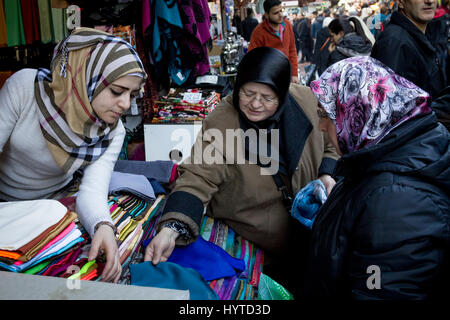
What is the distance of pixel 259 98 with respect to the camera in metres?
1.86

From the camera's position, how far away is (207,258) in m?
1.47

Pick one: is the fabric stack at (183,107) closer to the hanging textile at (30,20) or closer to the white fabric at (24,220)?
the hanging textile at (30,20)

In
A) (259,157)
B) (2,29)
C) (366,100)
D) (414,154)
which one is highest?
(2,29)

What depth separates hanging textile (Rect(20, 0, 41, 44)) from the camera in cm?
274

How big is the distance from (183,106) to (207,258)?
2337 millimetres

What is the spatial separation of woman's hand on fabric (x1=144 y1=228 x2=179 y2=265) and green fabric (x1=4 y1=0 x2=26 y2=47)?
2143 millimetres

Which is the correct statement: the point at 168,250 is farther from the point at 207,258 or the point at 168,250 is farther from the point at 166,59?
the point at 166,59

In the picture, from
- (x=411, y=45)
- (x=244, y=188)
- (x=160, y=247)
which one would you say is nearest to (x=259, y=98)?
(x=244, y=188)

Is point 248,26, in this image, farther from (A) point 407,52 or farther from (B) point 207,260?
(B) point 207,260

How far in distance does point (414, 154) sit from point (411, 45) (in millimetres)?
1707

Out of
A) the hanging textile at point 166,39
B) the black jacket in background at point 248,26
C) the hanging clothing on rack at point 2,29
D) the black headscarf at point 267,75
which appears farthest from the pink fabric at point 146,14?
the black jacket in background at point 248,26

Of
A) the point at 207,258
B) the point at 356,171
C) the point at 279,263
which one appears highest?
the point at 356,171

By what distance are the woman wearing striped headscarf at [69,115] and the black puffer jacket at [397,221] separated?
0.90 metres
